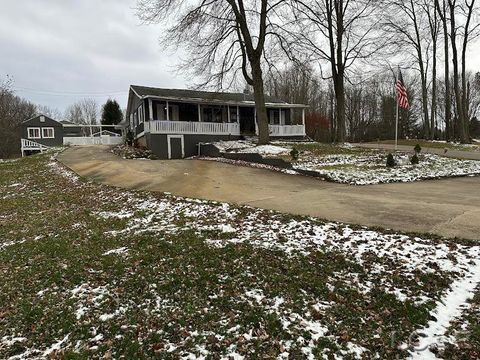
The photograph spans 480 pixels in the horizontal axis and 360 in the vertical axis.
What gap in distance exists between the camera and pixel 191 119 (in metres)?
26.4

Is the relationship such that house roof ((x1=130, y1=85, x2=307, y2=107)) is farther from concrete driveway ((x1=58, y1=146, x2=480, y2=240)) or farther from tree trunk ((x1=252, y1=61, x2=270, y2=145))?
concrete driveway ((x1=58, y1=146, x2=480, y2=240))

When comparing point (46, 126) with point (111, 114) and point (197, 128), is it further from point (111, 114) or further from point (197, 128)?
point (197, 128)

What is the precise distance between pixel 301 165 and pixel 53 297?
1117 centimetres

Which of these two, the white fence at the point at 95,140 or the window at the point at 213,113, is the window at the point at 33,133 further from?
the window at the point at 213,113

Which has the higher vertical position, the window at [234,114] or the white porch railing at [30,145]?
the window at [234,114]

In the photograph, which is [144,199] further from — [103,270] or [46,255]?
[103,270]

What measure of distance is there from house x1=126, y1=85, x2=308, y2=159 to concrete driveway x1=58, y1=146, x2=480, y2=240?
6.22 metres

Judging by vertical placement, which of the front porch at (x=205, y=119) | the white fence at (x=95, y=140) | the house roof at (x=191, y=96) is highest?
the house roof at (x=191, y=96)

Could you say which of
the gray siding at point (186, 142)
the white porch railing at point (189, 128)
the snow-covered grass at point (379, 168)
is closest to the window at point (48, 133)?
the white porch railing at point (189, 128)

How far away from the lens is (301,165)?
14531 mm

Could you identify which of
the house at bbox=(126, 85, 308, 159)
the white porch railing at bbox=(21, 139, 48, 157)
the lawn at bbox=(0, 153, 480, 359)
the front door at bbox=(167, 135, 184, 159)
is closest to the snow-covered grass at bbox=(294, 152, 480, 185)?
the lawn at bbox=(0, 153, 480, 359)

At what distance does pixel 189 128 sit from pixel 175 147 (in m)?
1.49

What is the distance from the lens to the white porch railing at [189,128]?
21.9m

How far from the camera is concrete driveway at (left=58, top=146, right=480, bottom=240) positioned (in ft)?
22.6
